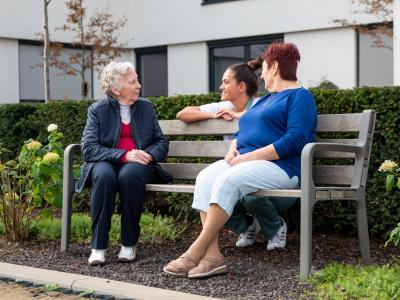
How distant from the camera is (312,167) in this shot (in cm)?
495

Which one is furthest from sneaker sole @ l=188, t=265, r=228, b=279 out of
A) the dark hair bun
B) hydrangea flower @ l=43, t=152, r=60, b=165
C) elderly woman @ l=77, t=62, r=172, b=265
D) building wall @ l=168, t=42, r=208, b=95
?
building wall @ l=168, t=42, r=208, b=95

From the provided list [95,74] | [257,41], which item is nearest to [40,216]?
[257,41]

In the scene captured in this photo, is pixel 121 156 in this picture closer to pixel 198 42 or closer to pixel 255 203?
pixel 255 203

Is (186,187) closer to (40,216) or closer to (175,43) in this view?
(40,216)

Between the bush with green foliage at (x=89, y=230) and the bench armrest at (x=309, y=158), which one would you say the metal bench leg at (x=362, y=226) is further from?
the bush with green foliage at (x=89, y=230)

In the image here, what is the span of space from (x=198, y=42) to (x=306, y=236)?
556 inches

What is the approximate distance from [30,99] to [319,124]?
1339 cm

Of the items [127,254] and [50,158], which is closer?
[127,254]

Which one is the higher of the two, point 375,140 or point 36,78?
point 36,78

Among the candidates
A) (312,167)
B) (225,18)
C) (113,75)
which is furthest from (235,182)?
(225,18)

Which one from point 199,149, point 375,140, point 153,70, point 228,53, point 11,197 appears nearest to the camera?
point 375,140

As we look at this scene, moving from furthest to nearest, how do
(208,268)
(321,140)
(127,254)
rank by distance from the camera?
(321,140)
(127,254)
(208,268)

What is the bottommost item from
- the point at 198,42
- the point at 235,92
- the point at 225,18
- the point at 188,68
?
the point at 235,92

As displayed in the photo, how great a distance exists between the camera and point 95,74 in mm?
18922
